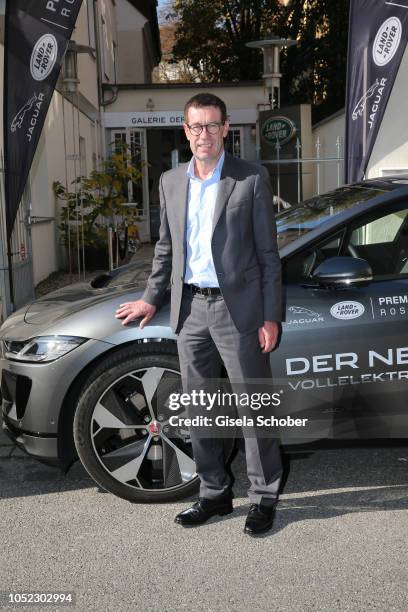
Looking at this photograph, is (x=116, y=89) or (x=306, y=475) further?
(x=116, y=89)

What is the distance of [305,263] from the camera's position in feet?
11.9

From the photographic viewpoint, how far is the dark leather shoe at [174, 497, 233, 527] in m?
3.41

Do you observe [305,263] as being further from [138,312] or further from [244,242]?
[138,312]

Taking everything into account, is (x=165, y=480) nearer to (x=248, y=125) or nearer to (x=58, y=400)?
(x=58, y=400)

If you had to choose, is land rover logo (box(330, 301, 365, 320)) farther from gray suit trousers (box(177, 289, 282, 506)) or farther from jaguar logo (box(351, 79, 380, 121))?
jaguar logo (box(351, 79, 380, 121))

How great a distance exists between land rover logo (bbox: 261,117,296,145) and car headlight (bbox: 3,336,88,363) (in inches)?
442

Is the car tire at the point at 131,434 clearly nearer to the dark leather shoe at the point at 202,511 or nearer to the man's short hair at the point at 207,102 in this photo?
the dark leather shoe at the point at 202,511

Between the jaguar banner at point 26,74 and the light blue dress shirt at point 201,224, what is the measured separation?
4.10 metres

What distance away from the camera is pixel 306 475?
3.96 m

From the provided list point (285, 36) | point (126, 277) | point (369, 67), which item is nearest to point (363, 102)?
point (369, 67)

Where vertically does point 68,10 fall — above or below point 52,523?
above

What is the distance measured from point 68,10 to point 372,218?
4702mm

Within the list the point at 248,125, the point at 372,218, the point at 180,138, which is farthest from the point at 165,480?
the point at 180,138

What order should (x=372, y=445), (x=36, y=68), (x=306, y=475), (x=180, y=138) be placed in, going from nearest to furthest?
(x=372, y=445) → (x=306, y=475) → (x=36, y=68) → (x=180, y=138)
